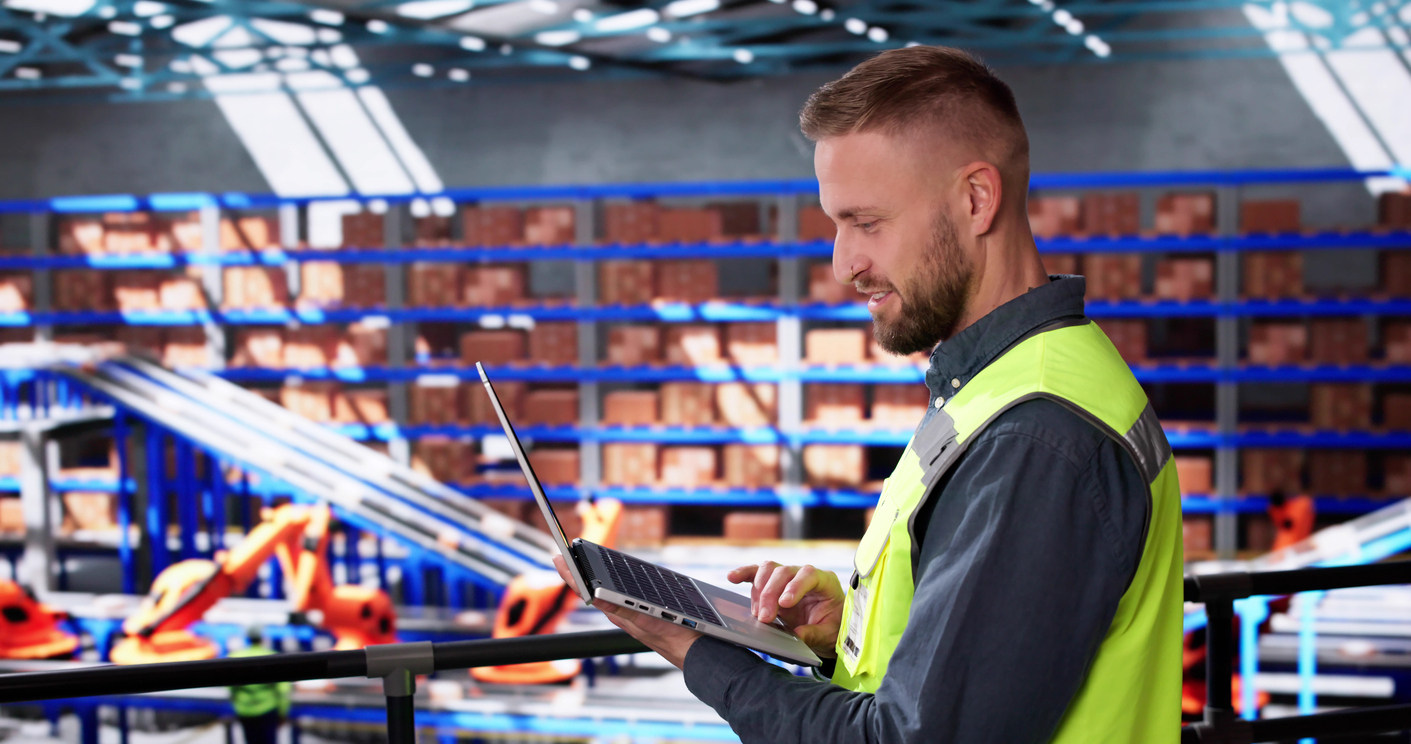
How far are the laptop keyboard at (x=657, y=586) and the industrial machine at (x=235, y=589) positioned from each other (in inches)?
183

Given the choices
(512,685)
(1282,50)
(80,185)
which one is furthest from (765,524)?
(80,185)

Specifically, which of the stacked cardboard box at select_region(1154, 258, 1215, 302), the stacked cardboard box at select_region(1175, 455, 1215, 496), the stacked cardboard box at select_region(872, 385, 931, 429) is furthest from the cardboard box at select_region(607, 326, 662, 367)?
the stacked cardboard box at select_region(1175, 455, 1215, 496)

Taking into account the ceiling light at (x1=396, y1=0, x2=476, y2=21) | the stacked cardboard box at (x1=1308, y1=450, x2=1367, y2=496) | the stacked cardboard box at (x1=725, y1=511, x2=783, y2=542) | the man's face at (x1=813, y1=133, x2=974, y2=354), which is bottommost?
the stacked cardboard box at (x1=725, y1=511, x2=783, y2=542)

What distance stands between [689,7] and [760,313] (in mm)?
2750

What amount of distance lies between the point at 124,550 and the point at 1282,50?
10.3 meters

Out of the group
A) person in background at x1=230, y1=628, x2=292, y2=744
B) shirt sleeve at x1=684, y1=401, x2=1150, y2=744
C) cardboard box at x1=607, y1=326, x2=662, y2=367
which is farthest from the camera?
cardboard box at x1=607, y1=326, x2=662, y2=367

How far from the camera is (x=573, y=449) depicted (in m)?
9.41

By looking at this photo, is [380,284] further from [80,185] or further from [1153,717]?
[1153,717]

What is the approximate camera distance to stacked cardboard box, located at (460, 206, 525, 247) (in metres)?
8.45

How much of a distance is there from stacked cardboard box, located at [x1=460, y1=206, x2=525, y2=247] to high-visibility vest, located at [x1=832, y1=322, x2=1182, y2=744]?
7.71 meters

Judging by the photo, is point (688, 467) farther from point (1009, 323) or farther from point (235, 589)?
point (1009, 323)

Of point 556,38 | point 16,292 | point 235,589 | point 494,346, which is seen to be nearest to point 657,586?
point 235,589

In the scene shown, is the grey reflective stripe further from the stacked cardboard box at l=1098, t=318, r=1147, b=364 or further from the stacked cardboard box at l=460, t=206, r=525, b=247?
the stacked cardboard box at l=460, t=206, r=525, b=247

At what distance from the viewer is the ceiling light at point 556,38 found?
30.7 feet
